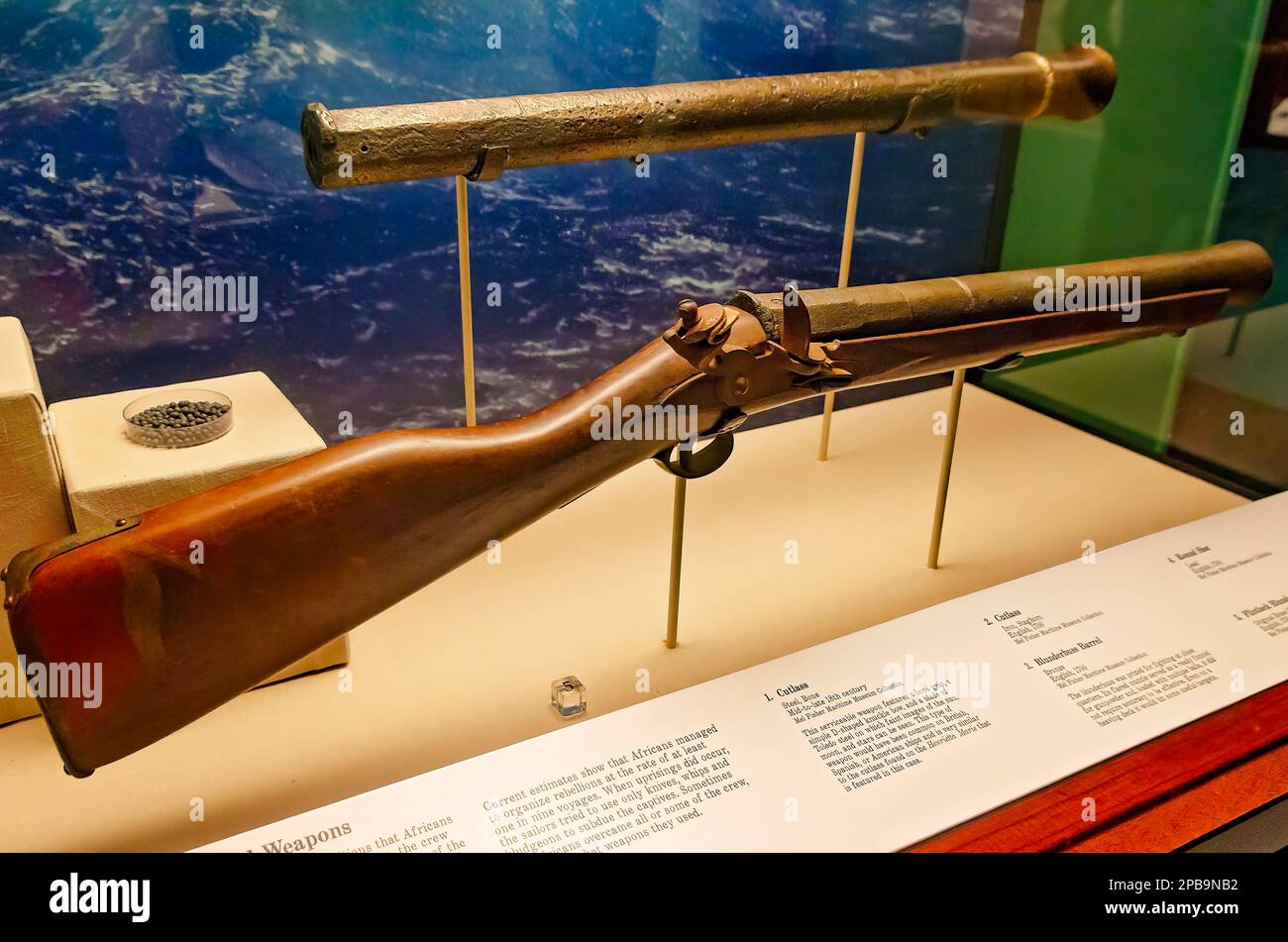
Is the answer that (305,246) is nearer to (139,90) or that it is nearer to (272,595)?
(139,90)

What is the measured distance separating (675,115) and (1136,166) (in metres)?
2.06

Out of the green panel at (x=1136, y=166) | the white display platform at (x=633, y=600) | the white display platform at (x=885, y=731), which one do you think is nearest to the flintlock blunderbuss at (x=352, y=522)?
the white display platform at (x=885, y=731)

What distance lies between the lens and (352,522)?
2055 millimetres

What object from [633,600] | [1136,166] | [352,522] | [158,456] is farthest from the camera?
[1136,166]

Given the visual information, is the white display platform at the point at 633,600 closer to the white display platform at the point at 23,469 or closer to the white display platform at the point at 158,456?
the white display platform at the point at 158,456

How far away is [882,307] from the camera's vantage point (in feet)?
8.64

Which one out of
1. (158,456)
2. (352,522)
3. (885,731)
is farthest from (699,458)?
(158,456)

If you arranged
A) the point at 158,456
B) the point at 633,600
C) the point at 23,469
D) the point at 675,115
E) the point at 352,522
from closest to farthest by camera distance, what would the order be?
the point at 352,522, the point at 23,469, the point at 158,456, the point at 675,115, the point at 633,600

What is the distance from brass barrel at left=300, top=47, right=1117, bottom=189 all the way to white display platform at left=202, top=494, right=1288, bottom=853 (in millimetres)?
1435

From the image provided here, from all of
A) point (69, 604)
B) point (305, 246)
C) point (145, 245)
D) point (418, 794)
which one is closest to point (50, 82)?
point (145, 245)

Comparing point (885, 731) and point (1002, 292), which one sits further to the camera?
point (1002, 292)

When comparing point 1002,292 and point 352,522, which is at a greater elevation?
point 1002,292

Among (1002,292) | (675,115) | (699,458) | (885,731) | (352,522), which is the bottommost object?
(885,731)

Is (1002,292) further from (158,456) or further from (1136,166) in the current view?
(158,456)
